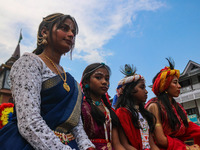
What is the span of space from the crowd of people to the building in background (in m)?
23.5

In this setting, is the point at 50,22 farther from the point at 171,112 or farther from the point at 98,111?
the point at 171,112

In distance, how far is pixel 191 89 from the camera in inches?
1030

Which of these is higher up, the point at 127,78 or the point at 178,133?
the point at 127,78

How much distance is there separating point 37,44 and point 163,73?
9.51 feet

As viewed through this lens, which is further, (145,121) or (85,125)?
(145,121)

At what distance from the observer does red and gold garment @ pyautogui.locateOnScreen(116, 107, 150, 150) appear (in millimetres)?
3003

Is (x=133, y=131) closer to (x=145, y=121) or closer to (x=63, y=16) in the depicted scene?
(x=145, y=121)

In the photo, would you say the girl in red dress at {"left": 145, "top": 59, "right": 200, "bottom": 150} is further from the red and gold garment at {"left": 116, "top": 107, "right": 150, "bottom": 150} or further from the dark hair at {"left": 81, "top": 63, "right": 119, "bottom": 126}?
the dark hair at {"left": 81, "top": 63, "right": 119, "bottom": 126}

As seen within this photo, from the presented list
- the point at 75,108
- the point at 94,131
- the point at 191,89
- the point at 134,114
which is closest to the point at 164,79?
the point at 134,114

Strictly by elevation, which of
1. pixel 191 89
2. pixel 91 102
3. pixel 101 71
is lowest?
pixel 191 89

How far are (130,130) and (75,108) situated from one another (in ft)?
5.87

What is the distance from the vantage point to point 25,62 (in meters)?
1.36

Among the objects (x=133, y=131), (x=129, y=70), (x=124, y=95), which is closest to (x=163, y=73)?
(x=129, y=70)

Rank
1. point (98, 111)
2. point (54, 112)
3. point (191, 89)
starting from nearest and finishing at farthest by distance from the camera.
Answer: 1. point (54, 112)
2. point (98, 111)
3. point (191, 89)
